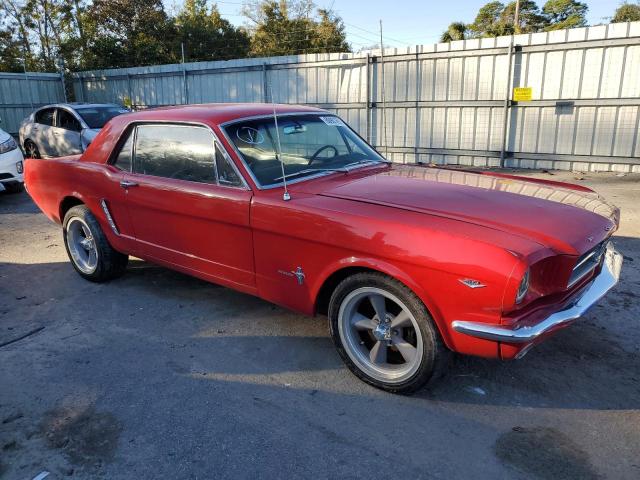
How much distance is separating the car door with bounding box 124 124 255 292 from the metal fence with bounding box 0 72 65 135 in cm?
1700

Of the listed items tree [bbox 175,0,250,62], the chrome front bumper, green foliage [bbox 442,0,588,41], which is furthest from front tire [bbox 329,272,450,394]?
green foliage [bbox 442,0,588,41]

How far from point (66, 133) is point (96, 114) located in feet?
2.58

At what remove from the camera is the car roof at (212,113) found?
150 inches

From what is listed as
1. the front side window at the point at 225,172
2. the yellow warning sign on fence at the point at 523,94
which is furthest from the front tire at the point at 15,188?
the yellow warning sign on fence at the point at 523,94

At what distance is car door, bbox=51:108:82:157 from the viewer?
36.8 feet

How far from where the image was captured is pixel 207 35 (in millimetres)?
33438

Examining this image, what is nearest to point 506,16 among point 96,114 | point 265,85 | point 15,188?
point 265,85

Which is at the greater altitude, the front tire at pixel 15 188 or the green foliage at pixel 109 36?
the green foliage at pixel 109 36

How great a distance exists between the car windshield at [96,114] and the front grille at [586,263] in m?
10.7

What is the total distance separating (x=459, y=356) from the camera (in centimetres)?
345

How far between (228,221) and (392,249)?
1313 mm

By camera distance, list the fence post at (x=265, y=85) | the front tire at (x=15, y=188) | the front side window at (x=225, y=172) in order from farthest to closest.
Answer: the fence post at (x=265, y=85), the front tire at (x=15, y=188), the front side window at (x=225, y=172)

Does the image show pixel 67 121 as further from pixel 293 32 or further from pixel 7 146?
pixel 293 32

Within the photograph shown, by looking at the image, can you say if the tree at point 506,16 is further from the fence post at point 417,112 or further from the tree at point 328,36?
the fence post at point 417,112
